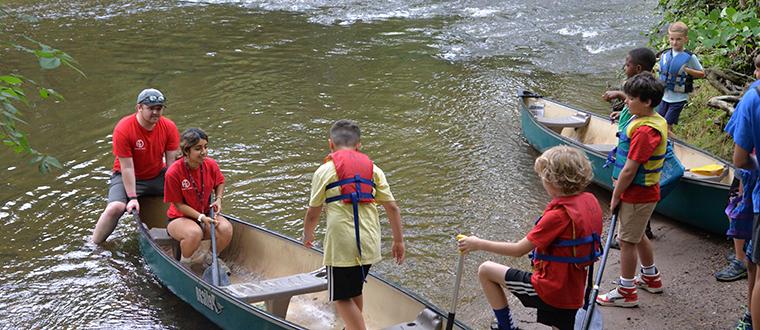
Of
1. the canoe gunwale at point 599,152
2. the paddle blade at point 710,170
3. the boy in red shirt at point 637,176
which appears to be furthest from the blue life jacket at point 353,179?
the paddle blade at point 710,170

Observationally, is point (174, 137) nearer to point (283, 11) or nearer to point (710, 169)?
point (710, 169)

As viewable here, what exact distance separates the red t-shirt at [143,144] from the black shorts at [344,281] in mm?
2996

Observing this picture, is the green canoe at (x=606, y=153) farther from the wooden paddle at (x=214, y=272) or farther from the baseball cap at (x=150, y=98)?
the baseball cap at (x=150, y=98)

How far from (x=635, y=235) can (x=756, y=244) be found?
1.20m

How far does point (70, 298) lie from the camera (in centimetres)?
621

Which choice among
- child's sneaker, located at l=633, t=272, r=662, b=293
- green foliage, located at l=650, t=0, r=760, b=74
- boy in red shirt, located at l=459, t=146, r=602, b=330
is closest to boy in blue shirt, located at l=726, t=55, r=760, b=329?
boy in red shirt, located at l=459, t=146, r=602, b=330

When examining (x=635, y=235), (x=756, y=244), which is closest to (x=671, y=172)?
(x=635, y=235)

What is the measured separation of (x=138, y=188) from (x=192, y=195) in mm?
1161

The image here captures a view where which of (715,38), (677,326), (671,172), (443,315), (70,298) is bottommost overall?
(70,298)

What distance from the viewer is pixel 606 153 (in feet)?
25.2

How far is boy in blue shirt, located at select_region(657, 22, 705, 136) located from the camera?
7.03m

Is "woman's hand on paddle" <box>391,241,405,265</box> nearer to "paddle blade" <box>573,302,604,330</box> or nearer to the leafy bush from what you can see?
"paddle blade" <box>573,302,604,330</box>

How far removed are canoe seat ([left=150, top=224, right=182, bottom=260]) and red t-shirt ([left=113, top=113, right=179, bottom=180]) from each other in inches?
24.5

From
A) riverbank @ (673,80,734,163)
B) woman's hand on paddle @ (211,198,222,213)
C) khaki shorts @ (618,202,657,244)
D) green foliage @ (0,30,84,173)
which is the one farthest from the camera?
riverbank @ (673,80,734,163)
